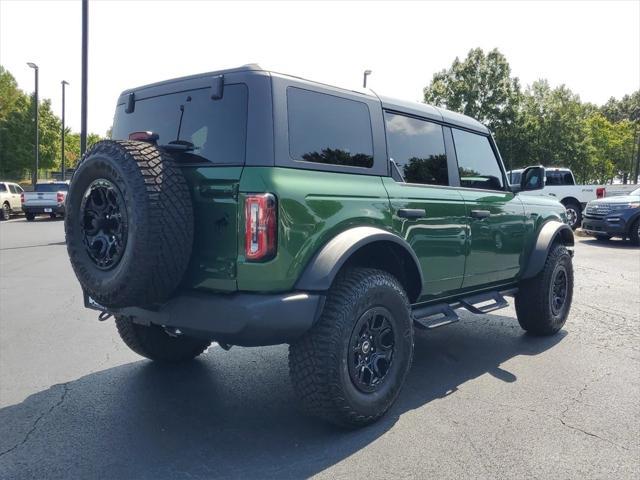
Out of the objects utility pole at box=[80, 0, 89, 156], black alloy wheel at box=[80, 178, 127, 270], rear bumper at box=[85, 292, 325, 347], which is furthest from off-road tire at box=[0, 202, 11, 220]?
rear bumper at box=[85, 292, 325, 347]

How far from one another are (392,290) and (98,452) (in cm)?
191

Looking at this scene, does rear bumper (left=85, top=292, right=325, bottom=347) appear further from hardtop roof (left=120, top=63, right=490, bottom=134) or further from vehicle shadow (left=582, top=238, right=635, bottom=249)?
vehicle shadow (left=582, top=238, right=635, bottom=249)

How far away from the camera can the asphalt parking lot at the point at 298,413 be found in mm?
2830

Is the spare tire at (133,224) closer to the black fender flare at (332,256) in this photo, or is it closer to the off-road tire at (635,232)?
the black fender flare at (332,256)

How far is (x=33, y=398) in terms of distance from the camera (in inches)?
146

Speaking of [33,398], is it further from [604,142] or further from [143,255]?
[604,142]

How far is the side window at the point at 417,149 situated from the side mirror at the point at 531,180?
1168mm

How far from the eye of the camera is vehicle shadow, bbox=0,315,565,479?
2.82 meters

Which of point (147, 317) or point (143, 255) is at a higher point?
point (143, 255)

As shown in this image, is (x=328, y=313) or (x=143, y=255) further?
(x=328, y=313)

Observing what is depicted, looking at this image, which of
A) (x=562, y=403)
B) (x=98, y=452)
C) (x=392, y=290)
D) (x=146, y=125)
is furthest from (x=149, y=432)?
(x=562, y=403)

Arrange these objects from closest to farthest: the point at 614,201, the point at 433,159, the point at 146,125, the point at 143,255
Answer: the point at 143,255, the point at 146,125, the point at 433,159, the point at 614,201

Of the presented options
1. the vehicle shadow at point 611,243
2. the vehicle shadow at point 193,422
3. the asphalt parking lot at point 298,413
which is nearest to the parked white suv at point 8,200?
the asphalt parking lot at point 298,413

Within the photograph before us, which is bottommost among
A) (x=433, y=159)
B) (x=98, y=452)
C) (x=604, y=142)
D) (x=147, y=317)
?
(x=98, y=452)
